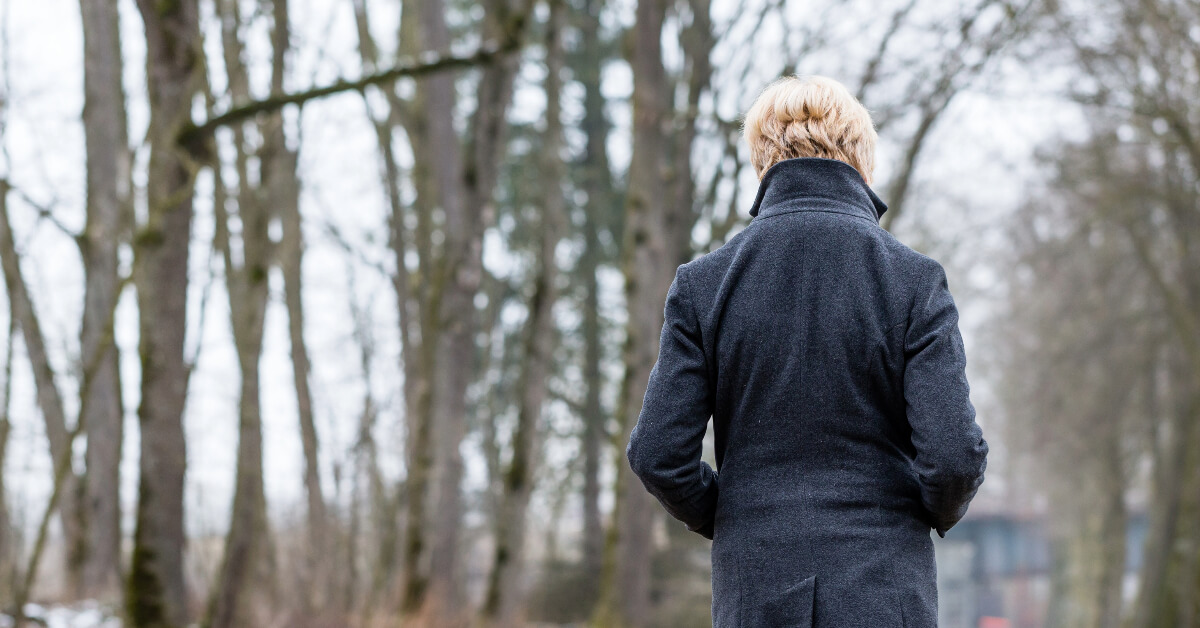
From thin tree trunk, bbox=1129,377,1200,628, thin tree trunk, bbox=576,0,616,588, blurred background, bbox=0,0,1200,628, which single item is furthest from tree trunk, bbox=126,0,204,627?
thin tree trunk, bbox=1129,377,1200,628

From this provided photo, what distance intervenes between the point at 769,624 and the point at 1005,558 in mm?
35534

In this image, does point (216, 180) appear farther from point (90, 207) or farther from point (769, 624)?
point (769, 624)

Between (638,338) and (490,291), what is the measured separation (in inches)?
397

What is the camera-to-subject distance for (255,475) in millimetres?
7664

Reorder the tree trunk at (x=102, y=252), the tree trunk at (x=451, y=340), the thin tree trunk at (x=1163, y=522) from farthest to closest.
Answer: the thin tree trunk at (x=1163, y=522) < the tree trunk at (x=102, y=252) < the tree trunk at (x=451, y=340)

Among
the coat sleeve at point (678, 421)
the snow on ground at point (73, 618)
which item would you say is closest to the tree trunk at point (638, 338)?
the snow on ground at point (73, 618)

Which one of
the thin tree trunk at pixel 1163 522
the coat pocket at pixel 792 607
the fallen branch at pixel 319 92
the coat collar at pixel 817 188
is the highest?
the fallen branch at pixel 319 92

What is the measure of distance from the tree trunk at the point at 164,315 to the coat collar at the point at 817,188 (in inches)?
181

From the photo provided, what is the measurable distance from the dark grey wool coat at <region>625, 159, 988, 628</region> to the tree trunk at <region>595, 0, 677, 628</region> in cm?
554

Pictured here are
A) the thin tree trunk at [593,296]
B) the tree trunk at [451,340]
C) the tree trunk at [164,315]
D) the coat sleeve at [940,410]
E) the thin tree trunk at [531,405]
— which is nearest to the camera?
the coat sleeve at [940,410]

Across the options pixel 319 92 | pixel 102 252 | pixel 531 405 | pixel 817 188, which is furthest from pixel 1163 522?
pixel 817 188

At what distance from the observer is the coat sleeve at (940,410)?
2016 mm

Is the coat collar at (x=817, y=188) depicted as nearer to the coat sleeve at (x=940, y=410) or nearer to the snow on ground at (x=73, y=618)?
the coat sleeve at (x=940, y=410)

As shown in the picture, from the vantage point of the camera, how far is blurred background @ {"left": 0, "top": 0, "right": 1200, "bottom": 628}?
754 cm
